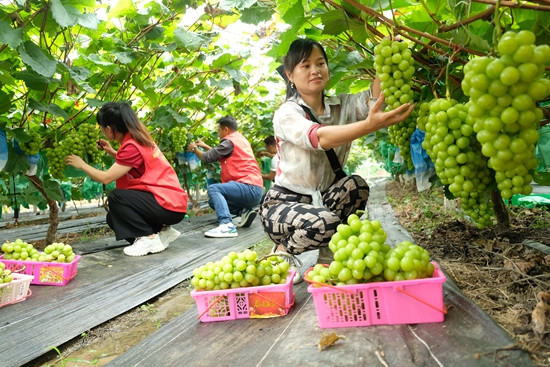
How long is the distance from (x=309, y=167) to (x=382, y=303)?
1.10 metres

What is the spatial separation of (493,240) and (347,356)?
60.6 inches

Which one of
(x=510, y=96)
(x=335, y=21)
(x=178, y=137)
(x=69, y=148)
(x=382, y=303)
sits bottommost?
(x=382, y=303)

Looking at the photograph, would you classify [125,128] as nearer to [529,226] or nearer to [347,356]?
[347,356]

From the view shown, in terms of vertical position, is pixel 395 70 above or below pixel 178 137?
below

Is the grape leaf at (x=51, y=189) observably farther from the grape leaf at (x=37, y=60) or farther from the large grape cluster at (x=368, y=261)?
the large grape cluster at (x=368, y=261)

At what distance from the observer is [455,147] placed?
159 centimetres

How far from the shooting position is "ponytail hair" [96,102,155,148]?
395cm

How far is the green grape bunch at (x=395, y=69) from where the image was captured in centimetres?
170

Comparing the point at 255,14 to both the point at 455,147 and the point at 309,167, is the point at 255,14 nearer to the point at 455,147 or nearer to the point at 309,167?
the point at 309,167

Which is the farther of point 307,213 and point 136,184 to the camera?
point 136,184

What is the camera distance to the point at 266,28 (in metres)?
4.38

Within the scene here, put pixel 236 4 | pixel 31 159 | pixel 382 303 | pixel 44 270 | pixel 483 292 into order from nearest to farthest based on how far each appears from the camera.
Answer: pixel 382 303 < pixel 483 292 < pixel 236 4 < pixel 44 270 < pixel 31 159

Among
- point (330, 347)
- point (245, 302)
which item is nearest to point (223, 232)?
point (245, 302)

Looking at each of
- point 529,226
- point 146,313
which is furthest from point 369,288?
point 529,226
